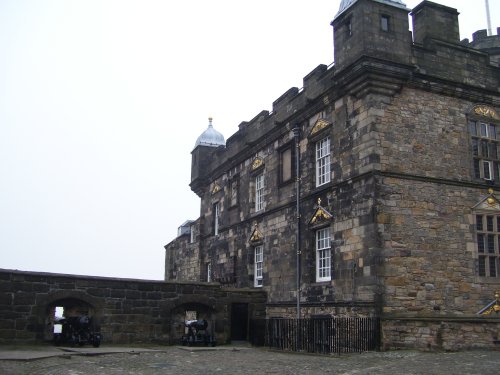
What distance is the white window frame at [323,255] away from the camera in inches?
752

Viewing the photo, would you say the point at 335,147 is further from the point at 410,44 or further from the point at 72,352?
the point at 72,352

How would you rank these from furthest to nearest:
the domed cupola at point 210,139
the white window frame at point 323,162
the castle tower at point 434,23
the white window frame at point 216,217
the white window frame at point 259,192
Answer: the domed cupola at point 210,139
the white window frame at point 216,217
the white window frame at point 259,192
the white window frame at point 323,162
the castle tower at point 434,23

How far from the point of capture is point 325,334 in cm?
1733

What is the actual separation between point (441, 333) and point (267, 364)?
4814 millimetres

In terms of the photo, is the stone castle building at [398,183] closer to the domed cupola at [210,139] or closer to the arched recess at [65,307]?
the arched recess at [65,307]

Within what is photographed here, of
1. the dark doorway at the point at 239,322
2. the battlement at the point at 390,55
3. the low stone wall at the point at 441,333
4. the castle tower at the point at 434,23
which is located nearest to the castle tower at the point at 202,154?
the dark doorway at the point at 239,322

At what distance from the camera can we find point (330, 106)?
1959 centimetres

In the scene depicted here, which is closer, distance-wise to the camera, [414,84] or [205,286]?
[414,84]

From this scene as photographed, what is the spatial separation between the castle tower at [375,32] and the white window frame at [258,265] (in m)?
9.22

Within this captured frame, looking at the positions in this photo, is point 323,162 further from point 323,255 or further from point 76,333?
point 76,333

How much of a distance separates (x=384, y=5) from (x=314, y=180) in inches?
248

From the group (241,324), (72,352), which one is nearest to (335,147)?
(241,324)

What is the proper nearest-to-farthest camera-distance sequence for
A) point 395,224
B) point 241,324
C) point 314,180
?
point 395,224 → point 314,180 → point 241,324

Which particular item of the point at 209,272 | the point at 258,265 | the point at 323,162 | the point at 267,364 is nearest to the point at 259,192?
the point at 258,265
